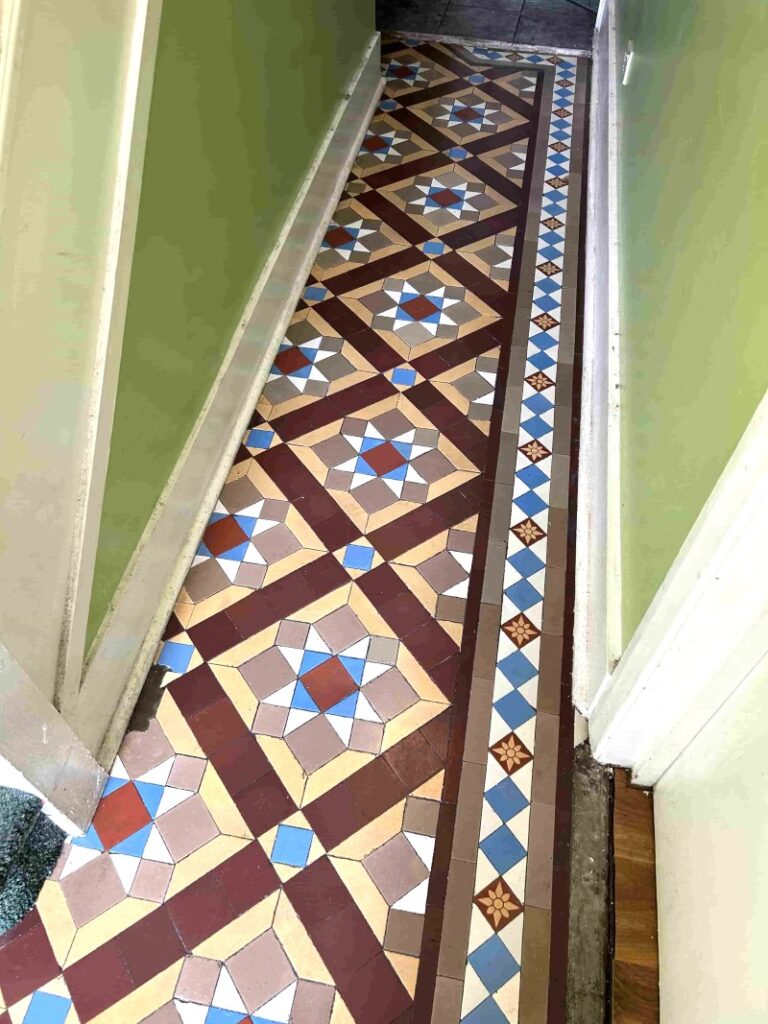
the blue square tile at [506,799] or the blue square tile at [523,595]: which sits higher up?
the blue square tile at [523,595]

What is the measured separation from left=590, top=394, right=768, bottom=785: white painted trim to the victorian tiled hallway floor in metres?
0.28

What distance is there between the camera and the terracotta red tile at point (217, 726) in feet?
5.88

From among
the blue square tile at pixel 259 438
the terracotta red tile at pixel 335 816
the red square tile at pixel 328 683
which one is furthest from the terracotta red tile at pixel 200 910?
the blue square tile at pixel 259 438

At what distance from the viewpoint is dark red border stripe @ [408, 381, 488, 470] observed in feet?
7.69

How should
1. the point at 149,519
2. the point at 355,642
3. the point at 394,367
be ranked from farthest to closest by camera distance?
the point at 394,367
the point at 355,642
the point at 149,519

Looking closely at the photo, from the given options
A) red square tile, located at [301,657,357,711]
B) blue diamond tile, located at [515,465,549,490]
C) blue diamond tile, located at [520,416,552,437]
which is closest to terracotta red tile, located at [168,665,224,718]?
red square tile, located at [301,657,357,711]

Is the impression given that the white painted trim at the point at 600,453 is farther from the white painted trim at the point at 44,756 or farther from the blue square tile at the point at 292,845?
the white painted trim at the point at 44,756

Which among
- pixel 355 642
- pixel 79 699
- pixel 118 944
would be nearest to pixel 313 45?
pixel 355 642

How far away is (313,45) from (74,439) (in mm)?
1892

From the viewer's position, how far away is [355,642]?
196 centimetres

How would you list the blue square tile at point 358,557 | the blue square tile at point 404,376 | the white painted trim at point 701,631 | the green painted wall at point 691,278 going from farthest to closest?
the blue square tile at point 404,376 → the blue square tile at point 358,557 → the green painted wall at point 691,278 → the white painted trim at point 701,631

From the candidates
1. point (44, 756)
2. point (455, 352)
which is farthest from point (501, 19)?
point (44, 756)

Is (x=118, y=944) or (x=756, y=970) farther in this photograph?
(x=118, y=944)

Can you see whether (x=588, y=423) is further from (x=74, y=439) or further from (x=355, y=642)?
(x=74, y=439)
